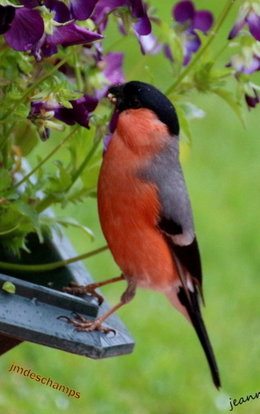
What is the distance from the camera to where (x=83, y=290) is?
6.34 feet

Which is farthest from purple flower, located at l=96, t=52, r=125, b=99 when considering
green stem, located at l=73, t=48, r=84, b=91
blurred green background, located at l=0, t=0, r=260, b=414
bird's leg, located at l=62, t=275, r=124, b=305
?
blurred green background, located at l=0, t=0, r=260, b=414

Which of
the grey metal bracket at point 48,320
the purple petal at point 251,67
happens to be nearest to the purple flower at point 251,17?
the purple petal at point 251,67

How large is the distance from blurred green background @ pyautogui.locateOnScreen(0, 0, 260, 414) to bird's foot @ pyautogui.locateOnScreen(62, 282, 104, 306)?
1.48 m

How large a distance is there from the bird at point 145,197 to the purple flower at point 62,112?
0.16 meters

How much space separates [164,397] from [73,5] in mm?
2633

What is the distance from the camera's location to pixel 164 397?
397cm

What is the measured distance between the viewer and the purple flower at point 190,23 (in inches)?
82.6

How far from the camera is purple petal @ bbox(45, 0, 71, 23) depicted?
62.9 inches

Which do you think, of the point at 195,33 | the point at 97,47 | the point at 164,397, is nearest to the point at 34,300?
the point at 97,47

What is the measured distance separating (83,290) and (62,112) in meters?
0.37

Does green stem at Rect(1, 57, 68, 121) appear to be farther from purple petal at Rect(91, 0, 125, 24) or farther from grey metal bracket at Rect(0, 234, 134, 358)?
grey metal bracket at Rect(0, 234, 134, 358)

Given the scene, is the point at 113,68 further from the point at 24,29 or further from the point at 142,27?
the point at 24,29

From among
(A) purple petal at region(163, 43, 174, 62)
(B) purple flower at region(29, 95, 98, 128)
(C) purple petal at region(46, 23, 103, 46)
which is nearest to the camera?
(C) purple petal at region(46, 23, 103, 46)

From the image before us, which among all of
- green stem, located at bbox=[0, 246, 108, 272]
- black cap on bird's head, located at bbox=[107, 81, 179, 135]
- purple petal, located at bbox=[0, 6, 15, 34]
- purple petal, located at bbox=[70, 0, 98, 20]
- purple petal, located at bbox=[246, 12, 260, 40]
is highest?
purple petal, located at bbox=[0, 6, 15, 34]
